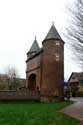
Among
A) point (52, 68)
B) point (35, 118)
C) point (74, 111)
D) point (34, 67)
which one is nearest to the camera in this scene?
point (35, 118)

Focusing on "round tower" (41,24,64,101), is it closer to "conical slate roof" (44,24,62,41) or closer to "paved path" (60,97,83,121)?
"conical slate roof" (44,24,62,41)

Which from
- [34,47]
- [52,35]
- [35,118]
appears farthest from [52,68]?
[35,118]

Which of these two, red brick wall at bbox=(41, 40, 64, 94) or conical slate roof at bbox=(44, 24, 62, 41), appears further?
conical slate roof at bbox=(44, 24, 62, 41)

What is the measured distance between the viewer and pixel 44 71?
5356 centimetres

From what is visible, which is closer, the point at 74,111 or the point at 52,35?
the point at 74,111

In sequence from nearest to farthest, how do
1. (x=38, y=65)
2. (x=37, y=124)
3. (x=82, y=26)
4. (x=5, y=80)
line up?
(x=37, y=124) < (x=82, y=26) < (x=38, y=65) < (x=5, y=80)

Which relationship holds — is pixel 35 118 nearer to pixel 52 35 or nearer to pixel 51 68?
pixel 51 68

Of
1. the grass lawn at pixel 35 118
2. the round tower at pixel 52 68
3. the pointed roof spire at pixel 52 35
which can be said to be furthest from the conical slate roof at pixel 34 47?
the grass lawn at pixel 35 118

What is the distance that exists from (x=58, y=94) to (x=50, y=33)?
11.6 metres

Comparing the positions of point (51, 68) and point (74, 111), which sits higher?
point (51, 68)

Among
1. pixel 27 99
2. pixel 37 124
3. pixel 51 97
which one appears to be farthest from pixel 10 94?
pixel 37 124

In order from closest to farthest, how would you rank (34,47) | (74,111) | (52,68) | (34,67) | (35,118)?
(35,118)
(74,111)
(52,68)
(34,67)
(34,47)

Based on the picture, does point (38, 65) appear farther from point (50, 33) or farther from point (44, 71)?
point (50, 33)

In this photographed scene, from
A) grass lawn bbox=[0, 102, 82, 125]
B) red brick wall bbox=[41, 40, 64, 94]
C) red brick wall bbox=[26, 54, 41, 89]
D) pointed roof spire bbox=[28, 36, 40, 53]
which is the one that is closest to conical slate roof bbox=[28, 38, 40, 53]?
pointed roof spire bbox=[28, 36, 40, 53]
